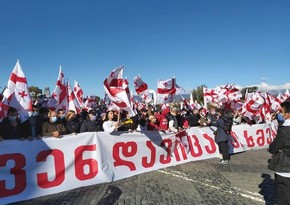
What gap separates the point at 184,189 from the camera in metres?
6.75

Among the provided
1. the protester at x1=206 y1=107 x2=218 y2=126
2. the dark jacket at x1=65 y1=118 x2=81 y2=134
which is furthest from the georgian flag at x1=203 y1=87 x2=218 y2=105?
the dark jacket at x1=65 y1=118 x2=81 y2=134

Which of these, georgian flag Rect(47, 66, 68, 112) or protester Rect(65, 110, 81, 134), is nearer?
georgian flag Rect(47, 66, 68, 112)

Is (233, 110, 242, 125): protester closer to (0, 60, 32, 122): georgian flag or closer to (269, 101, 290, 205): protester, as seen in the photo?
(0, 60, 32, 122): georgian flag

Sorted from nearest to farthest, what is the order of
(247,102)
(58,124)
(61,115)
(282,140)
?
(282,140)
(58,124)
(61,115)
(247,102)

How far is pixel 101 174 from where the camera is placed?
7223 millimetres

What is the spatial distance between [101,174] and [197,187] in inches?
89.5

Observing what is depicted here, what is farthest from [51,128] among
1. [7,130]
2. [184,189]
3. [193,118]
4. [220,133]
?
[193,118]

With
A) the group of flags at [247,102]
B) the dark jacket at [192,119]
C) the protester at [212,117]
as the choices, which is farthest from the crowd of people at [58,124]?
the group of flags at [247,102]

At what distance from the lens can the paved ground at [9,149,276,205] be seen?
19.7 feet

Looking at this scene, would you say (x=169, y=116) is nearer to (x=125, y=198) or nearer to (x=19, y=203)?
(x=125, y=198)

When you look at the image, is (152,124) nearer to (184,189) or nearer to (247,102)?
(184,189)

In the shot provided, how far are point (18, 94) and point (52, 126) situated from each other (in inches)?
43.1

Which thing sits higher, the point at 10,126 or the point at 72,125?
the point at 10,126

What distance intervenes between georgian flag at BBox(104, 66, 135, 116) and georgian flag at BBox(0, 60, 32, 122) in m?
1.85
